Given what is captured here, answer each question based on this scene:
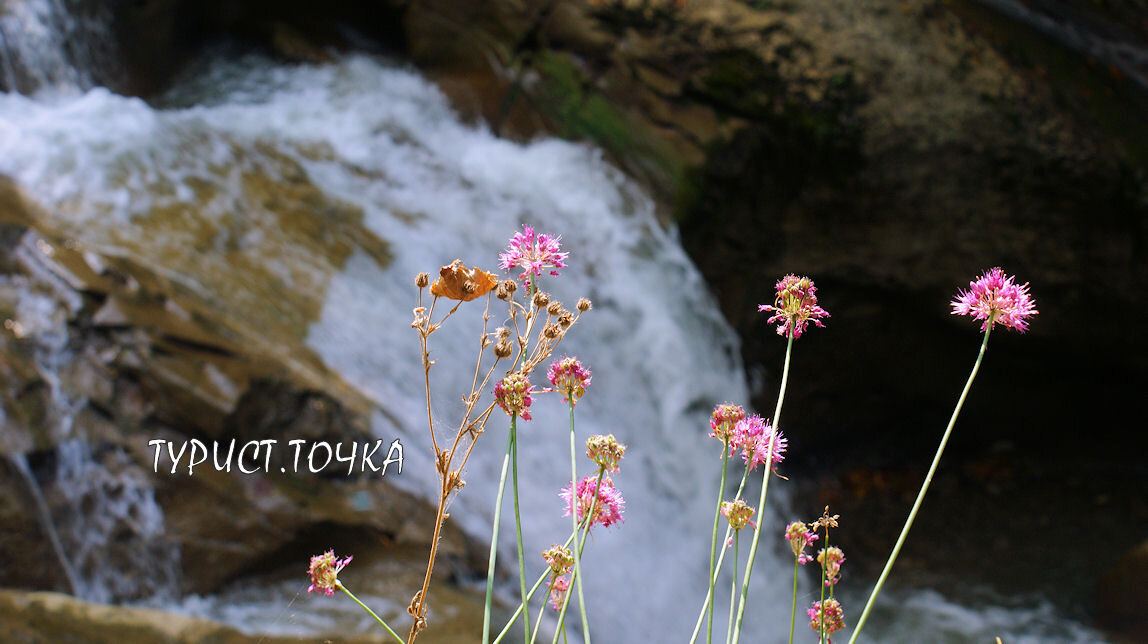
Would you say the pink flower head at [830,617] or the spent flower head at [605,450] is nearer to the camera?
the spent flower head at [605,450]

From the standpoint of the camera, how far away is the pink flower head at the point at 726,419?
0.95 m

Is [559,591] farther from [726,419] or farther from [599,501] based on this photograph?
[726,419]

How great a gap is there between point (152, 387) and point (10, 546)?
0.52 m

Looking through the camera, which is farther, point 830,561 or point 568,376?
point 830,561

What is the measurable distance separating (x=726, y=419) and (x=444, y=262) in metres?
2.63

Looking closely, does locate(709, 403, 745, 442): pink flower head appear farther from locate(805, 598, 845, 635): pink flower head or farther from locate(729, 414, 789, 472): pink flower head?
locate(805, 598, 845, 635): pink flower head

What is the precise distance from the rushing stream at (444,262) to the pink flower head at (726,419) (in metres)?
1.53

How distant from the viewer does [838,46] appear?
4004 mm

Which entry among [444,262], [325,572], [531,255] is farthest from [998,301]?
[444,262]

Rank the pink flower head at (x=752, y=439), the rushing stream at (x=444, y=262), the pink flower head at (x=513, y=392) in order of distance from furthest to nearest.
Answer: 1. the rushing stream at (x=444, y=262)
2. the pink flower head at (x=752, y=439)
3. the pink flower head at (x=513, y=392)

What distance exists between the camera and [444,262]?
11.3 ft

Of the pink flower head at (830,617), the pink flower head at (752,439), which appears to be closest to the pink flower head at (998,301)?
the pink flower head at (752,439)

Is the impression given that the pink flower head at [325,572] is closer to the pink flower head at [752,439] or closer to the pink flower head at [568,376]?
the pink flower head at [568,376]

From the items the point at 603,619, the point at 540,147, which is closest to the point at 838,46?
the point at 540,147
